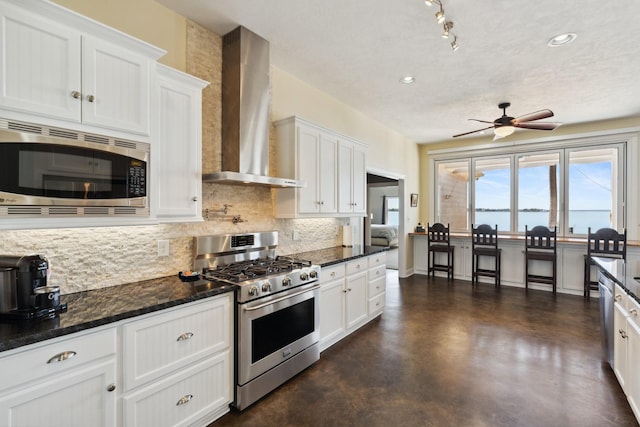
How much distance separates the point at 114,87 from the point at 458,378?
10.8 ft

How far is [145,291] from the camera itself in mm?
1941

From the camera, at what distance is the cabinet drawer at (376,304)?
3807 mm

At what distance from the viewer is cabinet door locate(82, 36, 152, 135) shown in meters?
1.66

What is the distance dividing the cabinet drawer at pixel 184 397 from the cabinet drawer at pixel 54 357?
1.07 feet

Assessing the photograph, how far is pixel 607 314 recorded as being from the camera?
103 inches

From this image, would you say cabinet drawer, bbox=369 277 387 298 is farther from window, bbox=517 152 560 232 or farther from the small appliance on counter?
window, bbox=517 152 560 232

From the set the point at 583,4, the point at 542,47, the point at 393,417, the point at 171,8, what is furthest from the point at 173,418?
the point at 542,47

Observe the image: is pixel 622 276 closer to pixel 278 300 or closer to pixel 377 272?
pixel 377 272

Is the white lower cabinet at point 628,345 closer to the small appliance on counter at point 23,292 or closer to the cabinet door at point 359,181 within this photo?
the cabinet door at point 359,181

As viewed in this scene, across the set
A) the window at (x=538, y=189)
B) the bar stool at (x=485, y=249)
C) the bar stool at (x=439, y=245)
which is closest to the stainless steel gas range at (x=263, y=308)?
the bar stool at (x=439, y=245)

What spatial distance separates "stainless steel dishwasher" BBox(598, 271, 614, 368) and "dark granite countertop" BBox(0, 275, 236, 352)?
2.99 metres

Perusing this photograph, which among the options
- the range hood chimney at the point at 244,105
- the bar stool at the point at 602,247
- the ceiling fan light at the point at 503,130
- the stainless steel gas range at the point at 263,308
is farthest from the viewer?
the bar stool at the point at 602,247

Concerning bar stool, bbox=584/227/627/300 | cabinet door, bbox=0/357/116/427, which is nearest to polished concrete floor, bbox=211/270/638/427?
cabinet door, bbox=0/357/116/427

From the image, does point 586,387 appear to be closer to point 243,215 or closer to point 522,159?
point 243,215
